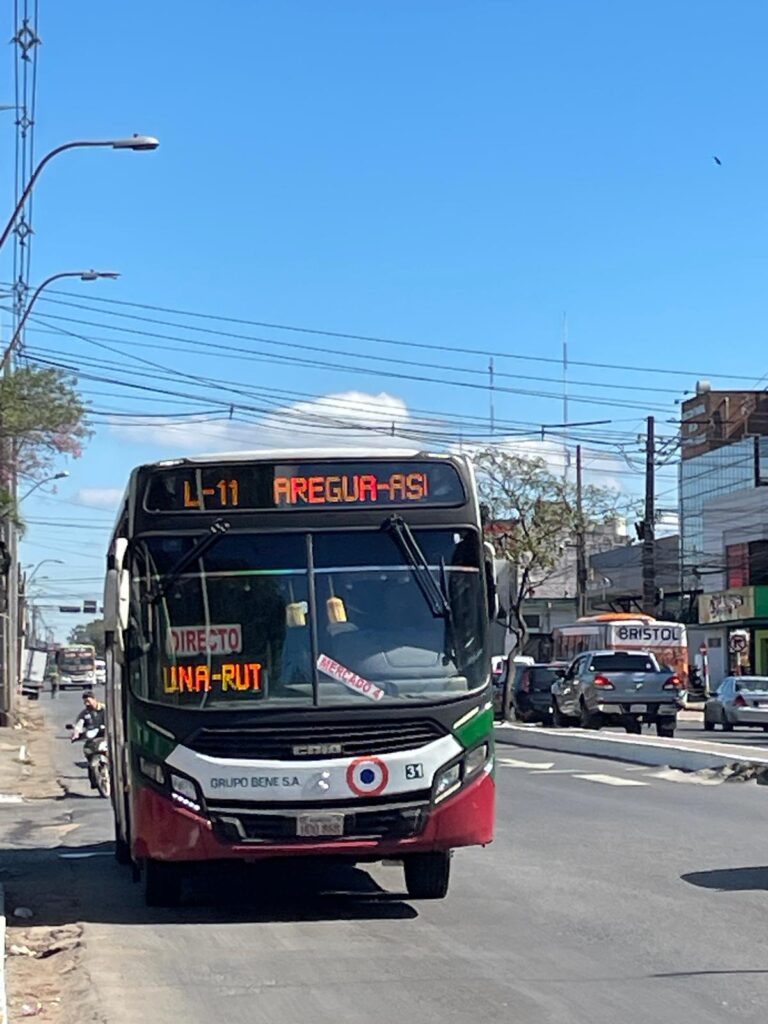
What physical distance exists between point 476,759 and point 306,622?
1436mm

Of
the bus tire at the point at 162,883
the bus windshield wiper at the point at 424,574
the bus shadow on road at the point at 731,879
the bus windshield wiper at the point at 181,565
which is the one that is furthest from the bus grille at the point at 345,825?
the bus shadow on road at the point at 731,879

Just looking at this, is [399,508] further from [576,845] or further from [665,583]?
[665,583]

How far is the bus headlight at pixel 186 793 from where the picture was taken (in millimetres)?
9945

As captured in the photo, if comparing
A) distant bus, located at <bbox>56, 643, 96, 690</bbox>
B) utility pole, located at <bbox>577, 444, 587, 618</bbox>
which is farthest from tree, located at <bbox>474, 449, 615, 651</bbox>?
distant bus, located at <bbox>56, 643, 96, 690</bbox>

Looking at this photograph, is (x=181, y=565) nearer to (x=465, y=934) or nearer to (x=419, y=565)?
(x=419, y=565)

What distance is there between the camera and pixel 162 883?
10.9 metres

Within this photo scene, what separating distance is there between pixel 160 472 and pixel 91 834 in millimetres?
8232

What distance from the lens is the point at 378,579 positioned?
10.5 meters

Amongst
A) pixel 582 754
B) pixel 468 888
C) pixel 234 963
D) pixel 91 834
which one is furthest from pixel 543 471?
pixel 234 963

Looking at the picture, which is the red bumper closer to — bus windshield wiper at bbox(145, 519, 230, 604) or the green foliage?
bus windshield wiper at bbox(145, 519, 230, 604)

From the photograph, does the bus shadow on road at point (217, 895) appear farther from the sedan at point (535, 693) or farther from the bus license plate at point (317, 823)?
the sedan at point (535, 693)

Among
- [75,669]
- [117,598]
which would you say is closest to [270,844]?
[117,598]

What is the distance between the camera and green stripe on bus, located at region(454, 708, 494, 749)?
10266mm

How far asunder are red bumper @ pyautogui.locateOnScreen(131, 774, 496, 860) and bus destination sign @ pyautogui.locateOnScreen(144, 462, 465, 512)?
1918mm
